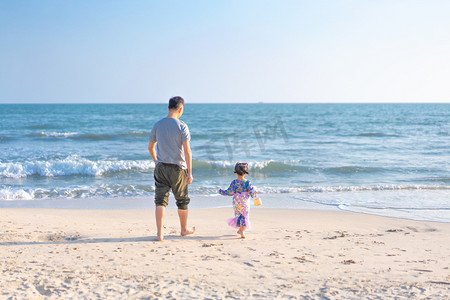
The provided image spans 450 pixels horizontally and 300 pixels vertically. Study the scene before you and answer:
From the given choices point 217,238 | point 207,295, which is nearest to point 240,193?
point 217,238

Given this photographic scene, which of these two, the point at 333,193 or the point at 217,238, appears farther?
the point at 333,193

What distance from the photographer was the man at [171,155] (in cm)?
429

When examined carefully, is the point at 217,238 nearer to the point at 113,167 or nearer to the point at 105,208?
the point at 105,208

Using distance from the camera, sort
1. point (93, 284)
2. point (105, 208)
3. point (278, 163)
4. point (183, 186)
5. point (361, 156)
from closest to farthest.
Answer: point (93, 284) → point (183, 186) → point (105, 208) → point (278, 163) → point (361, 156)

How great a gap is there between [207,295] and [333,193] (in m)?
6.52

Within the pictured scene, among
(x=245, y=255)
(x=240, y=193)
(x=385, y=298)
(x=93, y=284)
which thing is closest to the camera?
(x=385, y=298)

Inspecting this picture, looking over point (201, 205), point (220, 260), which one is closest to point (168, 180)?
point (220, 260)

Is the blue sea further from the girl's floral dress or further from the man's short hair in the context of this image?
the man's short hair

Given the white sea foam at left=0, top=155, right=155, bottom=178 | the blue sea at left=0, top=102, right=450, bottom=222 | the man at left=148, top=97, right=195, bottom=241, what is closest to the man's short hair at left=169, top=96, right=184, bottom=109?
the man at left=148, top=97, right=195, bottom=241

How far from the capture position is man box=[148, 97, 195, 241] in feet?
14.1

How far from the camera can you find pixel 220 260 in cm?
371

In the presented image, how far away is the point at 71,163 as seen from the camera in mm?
11812

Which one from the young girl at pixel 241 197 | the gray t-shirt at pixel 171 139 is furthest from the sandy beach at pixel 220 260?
the gray t-shirt at pixel 171 139

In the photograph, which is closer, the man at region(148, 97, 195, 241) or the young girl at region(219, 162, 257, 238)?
the man at region(148, 97, 195, 241)
